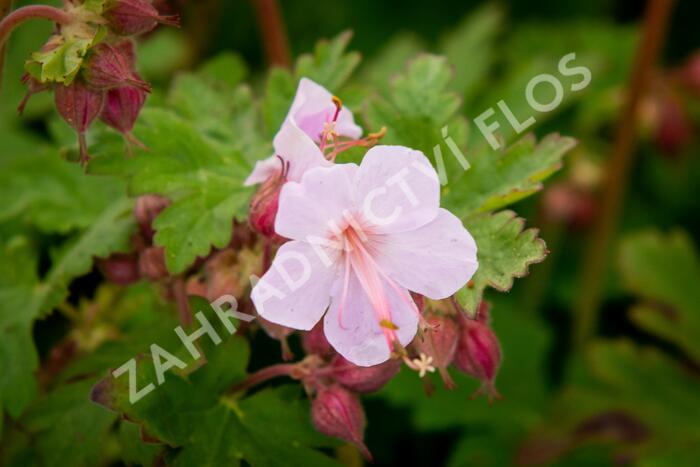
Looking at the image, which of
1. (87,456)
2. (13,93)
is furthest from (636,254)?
(13,93)

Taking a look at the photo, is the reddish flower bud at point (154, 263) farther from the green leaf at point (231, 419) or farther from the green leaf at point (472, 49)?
the green leaf at point (472, 49)

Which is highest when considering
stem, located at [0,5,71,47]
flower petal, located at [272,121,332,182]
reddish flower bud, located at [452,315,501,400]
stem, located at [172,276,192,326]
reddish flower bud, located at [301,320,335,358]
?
stem, located at [0,5,71,47]

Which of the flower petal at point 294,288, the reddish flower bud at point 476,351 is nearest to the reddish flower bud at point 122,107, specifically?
the flower petal at point 294,288

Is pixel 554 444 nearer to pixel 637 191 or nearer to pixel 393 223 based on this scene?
pixel 637 191

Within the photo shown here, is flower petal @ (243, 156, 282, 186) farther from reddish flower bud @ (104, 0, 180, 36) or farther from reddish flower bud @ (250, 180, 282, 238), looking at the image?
reddish flower bud @ (104, 0, 180, 36)

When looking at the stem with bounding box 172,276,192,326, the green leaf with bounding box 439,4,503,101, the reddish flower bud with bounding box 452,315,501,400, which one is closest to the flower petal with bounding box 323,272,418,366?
the reddish flower bud with bounding box 452,315,501,400
